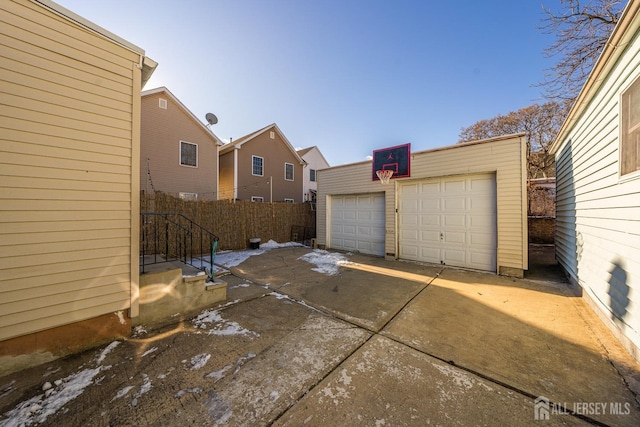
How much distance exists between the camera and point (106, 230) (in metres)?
2.75

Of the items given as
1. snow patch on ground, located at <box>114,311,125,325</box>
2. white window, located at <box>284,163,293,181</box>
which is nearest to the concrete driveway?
snow patch on ground, located at <box>114,311,125,325</box>

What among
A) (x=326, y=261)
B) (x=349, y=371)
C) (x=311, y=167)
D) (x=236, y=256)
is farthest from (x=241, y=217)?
(x=311, y=167)

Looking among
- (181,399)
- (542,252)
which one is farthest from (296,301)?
→ (542,252)

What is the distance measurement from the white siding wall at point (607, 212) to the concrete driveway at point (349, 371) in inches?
20.7

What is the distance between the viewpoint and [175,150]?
11.3m

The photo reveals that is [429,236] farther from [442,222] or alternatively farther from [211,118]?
[211,118]

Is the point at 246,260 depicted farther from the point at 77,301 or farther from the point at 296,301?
the point at 77,301

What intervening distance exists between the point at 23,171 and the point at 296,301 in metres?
3.76

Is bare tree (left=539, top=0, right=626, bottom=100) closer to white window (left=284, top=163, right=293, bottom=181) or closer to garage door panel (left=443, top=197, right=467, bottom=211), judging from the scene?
garage door panel (left=443, top=197, right=467, bottom=211)

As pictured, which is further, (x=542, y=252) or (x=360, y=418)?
(x=542, y=252)

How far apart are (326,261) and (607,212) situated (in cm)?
591

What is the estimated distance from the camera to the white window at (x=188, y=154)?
11.6m

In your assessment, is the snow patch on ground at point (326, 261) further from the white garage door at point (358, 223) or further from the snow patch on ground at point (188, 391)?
the snow patch on ground at point (188, 391)

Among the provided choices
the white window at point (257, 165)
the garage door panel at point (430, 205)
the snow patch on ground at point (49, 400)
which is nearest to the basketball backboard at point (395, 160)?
the garage door panel at point (430, 205)
